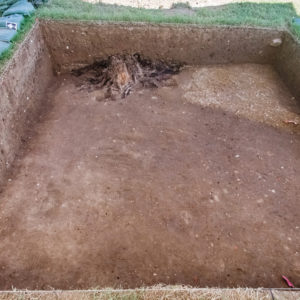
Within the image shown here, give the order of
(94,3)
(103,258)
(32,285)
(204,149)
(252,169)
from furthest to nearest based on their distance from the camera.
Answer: (94,3)
(204,149)
(252,169)
(103,258)
(32,285)

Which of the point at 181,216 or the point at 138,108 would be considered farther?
the point at 138,108

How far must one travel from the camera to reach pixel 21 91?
14.8 ft

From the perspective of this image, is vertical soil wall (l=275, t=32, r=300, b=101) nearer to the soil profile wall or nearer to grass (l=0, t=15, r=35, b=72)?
the soil profile wall

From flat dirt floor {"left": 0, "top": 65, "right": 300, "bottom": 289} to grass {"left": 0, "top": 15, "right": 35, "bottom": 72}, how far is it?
1.04m

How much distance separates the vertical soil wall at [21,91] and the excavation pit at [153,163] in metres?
0.03

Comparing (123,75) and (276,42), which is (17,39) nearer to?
(123,75)

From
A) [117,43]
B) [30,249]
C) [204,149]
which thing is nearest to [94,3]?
[117,43]

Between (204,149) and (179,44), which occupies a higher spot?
(179,44)

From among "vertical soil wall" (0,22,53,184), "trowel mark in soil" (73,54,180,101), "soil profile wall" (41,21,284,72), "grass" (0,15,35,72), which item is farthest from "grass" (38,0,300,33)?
"vertical soil wall" (0,22,53,184)

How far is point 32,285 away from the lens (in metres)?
2.93

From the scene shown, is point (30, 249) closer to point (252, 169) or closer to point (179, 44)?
point (252, 169)

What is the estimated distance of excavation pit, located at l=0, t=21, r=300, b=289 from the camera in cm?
313

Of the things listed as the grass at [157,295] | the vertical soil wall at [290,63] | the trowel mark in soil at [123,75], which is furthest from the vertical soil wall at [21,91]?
the vertical soil wall at [290,63]

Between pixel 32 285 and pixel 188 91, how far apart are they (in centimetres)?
390
